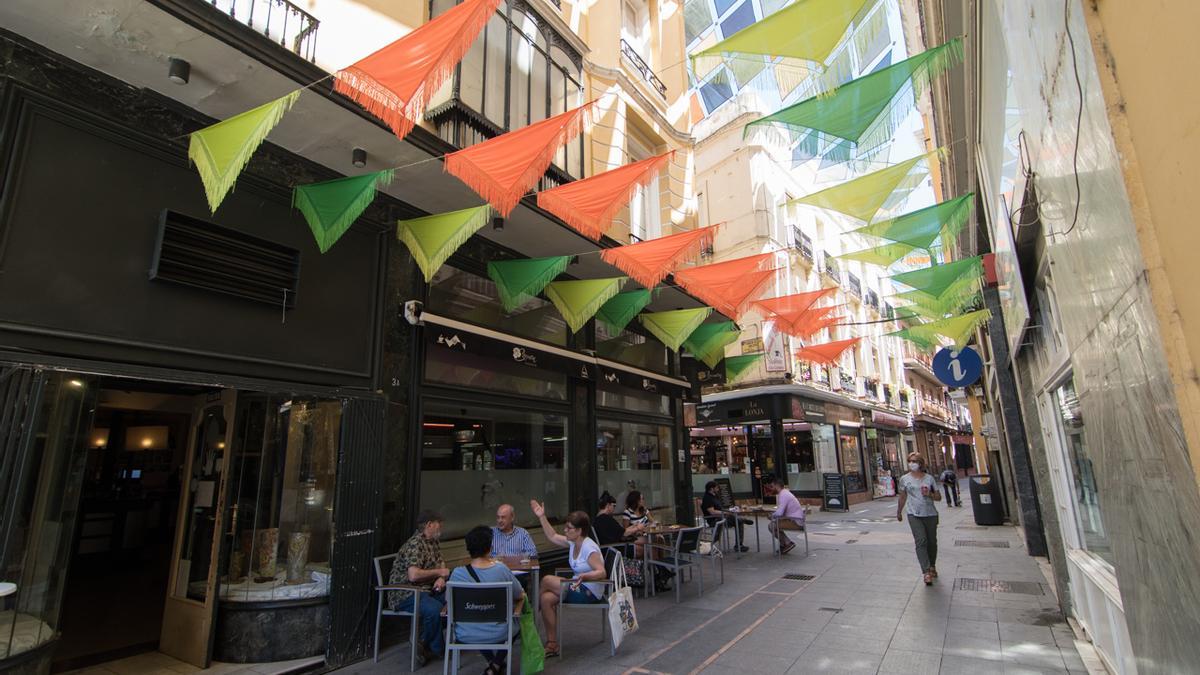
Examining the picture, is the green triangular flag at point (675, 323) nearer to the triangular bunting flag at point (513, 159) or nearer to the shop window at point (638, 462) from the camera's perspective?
the shop window at point (638, 462)

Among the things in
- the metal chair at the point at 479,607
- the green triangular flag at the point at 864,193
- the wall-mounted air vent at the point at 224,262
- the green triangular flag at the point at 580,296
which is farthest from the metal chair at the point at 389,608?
the green triangular flag at the point at 864,193

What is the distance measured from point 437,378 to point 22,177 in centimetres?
399

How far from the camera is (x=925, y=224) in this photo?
7.38 metres

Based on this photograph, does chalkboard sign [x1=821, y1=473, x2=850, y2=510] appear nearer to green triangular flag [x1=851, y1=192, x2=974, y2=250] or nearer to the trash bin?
the trash bin

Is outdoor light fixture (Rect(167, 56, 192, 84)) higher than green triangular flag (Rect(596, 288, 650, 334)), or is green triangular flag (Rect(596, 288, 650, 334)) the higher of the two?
outdoor light fixture (Rect(167, 56, 192, 84))

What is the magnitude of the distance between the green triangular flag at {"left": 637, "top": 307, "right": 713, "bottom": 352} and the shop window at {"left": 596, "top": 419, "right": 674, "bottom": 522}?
6.04 feet

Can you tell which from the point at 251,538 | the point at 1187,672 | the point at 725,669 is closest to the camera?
the point at 1187,672

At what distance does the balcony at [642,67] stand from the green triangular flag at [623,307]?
5.10 meters

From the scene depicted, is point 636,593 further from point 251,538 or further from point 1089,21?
point 1089,21

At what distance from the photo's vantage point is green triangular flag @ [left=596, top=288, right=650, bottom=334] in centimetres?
908

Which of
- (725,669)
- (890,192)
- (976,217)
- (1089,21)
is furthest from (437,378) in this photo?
(976,217)

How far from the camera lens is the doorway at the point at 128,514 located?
6.51 m

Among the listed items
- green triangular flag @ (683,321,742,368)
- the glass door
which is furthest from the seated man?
green triangular flag @ (683,321,742,368)

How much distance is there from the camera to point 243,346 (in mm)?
5203
